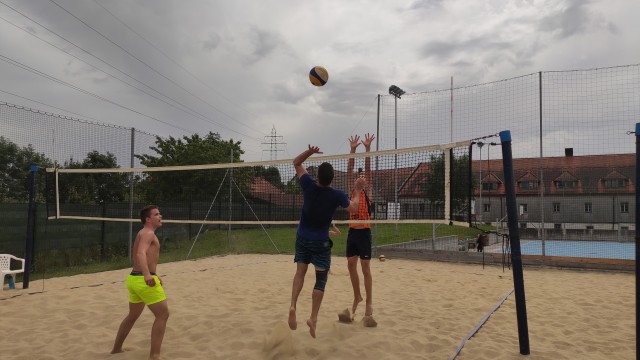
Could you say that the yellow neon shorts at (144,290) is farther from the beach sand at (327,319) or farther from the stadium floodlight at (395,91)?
the stadium floodlight at (395,91)

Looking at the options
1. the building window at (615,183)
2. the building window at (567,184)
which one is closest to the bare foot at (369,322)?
the building window at (567,184)

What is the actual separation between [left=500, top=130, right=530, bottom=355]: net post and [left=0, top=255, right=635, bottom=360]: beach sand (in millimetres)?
241

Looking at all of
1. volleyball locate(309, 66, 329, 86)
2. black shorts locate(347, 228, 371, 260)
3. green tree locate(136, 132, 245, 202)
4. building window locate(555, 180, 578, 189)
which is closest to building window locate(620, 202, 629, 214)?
building window locate(555, 180, 578, 189)

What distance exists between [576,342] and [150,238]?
4524 millimetres

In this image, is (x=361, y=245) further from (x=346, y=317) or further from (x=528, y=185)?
(x=528, y=185)

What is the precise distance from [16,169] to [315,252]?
8950 mm

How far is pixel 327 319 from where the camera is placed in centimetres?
519

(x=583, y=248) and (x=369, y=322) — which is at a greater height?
(x=369, y=322)

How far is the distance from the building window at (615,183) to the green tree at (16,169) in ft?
A: 91.9

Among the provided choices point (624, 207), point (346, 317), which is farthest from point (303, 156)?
point (624, 207)

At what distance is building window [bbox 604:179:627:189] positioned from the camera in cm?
2473

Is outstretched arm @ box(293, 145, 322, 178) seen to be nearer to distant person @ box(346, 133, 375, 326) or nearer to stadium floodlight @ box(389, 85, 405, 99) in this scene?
distant person @ box(346, 133, 375, 326)

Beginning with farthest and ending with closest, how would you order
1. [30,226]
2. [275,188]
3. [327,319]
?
[275,188] → [30,226] → [327,319]

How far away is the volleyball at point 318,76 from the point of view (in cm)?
667
